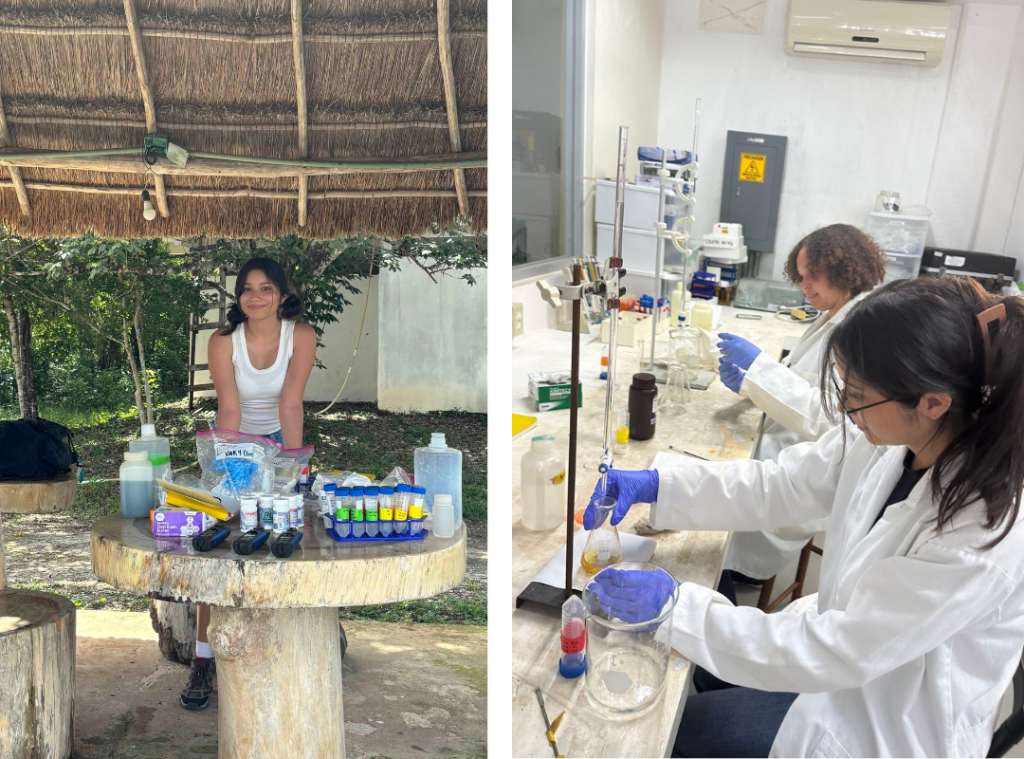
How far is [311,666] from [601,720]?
0.99m

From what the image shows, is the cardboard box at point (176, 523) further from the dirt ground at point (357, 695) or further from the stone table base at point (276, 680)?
the dirt ground at point (357, 695)

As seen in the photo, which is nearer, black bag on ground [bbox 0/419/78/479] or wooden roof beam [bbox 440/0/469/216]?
wooden roof beam [bbox 440/0/469/216]

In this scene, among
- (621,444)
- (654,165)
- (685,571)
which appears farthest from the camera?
(654,165)

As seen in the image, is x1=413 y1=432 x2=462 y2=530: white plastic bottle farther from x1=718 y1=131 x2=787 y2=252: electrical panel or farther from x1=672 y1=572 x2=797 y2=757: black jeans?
x1=718 y1=131 x2=787 y2=252: electrical panel

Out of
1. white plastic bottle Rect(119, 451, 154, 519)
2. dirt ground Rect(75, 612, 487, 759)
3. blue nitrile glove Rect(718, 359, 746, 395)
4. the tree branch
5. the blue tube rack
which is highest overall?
the tree branch

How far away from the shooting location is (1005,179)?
12.8ft

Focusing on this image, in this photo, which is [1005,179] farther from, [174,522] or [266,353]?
[174,522]

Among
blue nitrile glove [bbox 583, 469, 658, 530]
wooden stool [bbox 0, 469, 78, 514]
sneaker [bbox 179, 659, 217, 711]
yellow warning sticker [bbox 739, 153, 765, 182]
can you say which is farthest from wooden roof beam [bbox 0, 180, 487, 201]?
yellow warning sticker [bbox 739, 153, 765, 182]

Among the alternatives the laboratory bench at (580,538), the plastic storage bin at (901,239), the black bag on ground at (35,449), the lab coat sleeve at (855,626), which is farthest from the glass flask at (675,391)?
the plastic storage bin at (901,239)

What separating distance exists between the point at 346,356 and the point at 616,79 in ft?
7.97

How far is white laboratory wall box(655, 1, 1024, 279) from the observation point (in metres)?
3.84

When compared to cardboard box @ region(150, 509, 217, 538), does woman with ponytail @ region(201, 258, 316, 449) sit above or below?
above

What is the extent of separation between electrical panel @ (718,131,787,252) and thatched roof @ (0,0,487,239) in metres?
2.96

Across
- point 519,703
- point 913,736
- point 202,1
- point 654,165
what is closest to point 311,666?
point 519,703
